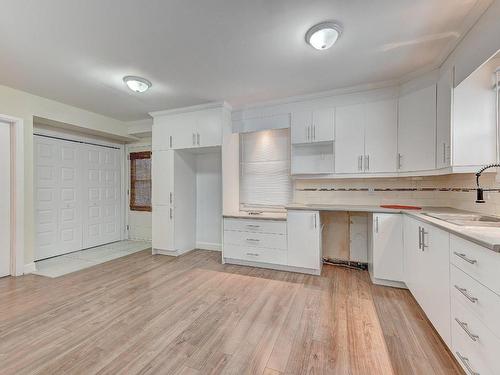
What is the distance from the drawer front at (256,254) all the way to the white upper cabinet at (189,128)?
166 centimetres

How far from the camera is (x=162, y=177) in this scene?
4102mm

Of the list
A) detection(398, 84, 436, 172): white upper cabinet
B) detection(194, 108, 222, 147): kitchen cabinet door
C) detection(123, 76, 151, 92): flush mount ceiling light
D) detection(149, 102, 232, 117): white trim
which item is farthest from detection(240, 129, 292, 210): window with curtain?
detection(123, 76, 151, 92): flush mount ceiling light

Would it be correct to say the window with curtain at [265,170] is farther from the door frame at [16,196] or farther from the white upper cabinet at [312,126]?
the door frame at [16,196]

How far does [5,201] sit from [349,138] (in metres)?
4.68

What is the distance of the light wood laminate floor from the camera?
1.59 metres

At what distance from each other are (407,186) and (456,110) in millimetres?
1201

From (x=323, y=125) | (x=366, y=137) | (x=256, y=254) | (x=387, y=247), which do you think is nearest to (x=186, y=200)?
(x=256, y=254)

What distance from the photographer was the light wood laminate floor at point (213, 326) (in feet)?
5.21

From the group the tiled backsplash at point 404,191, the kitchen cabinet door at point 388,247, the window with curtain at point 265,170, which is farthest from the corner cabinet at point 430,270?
the window with curtain at point 265,170

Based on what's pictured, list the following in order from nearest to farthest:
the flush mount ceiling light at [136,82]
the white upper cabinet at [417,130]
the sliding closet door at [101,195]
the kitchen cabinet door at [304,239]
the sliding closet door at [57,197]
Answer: the white upper cabinet at [417,130]
the flush mount ceiling light at [136,82]
the kitchen cabinet door at [304,239]
the sliding closet door at [57,197]
the sliding closet door at [101,195]

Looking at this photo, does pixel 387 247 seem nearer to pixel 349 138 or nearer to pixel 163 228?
pixel 349 138

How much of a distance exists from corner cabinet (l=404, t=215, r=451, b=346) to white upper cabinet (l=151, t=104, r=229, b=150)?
279 cm

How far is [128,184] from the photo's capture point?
523 cm

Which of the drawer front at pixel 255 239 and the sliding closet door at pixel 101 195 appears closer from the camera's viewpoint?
the drawer front at pixel 255 239
